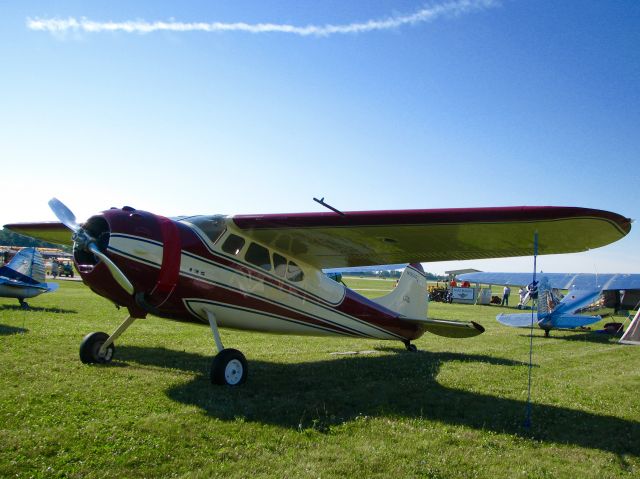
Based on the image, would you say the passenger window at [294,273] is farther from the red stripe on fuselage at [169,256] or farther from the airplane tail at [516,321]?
the airplane tail at [516,321]

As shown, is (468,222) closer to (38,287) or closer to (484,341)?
(484,341)

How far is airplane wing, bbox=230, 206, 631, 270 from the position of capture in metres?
5.27

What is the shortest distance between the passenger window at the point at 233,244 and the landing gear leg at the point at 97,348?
193 centimetres

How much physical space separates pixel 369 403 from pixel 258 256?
3.11 metres

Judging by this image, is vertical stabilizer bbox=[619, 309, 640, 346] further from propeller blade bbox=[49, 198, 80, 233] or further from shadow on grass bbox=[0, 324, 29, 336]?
shadow on grass bbox=[0, 324, 29, 336]

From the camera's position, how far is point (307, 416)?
5.19m

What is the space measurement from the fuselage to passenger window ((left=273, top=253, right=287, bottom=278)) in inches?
0.7

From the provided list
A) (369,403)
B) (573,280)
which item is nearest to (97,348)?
(369,403)

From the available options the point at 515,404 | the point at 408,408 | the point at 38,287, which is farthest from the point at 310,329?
the point at 38,287

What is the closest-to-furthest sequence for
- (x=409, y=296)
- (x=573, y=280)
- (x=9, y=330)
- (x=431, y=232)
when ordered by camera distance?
1. (x=431, y=232)
2. (x=9, y=330)
3. (x=409, y=296)
4. (x=573, y=280)

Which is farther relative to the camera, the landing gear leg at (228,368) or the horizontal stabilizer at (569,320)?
the horizontal stabilizer at (569,320)

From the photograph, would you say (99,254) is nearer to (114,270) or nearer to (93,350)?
(114,270)

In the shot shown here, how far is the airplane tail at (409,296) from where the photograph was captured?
10766mm

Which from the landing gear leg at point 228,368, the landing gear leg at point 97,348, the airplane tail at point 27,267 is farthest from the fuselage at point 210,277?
the airplane tail at point 27,267
